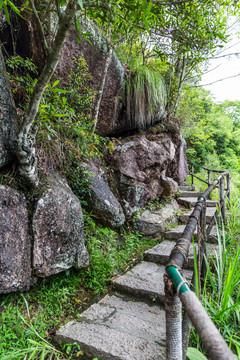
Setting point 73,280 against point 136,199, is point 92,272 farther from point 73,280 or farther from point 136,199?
point 136,199

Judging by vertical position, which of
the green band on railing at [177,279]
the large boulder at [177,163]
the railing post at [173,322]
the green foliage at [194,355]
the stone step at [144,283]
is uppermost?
the large boulder at [177,163]

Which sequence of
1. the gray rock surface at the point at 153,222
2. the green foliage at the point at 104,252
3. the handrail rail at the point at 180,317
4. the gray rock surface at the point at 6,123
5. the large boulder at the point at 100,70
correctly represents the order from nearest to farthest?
the handrail rail at the point at 180,317
the gray rock surface at the point at 6,123
the green foliage at the point at 104,252
the large boulder at the point at 100,70
the gray rock surface at the point at 153,222

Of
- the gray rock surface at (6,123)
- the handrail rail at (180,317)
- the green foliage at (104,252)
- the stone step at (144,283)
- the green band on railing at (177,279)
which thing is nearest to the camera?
the handrail rail at (180,317)

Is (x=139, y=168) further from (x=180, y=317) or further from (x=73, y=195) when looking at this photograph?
(x=180, y=317)

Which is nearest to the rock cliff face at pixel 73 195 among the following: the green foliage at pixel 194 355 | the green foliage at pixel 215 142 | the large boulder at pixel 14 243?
the large boulder at pixel 14 243

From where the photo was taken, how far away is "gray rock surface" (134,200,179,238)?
3494mm

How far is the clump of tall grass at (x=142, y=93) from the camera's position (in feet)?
12.8

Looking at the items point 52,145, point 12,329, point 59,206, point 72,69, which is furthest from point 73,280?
point 72,69

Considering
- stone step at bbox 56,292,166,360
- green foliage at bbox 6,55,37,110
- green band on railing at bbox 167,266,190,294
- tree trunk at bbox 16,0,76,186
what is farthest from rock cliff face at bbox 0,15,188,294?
green band on railing at bbox 167,266,190,294

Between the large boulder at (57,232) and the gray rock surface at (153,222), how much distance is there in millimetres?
1487

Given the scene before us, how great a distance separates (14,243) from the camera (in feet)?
5.39

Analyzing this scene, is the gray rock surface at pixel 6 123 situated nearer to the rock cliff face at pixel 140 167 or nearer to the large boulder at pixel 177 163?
the rock cliff face at pixel 140 167

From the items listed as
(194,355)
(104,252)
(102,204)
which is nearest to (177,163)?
(102,204)

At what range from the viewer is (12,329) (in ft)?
5.05
